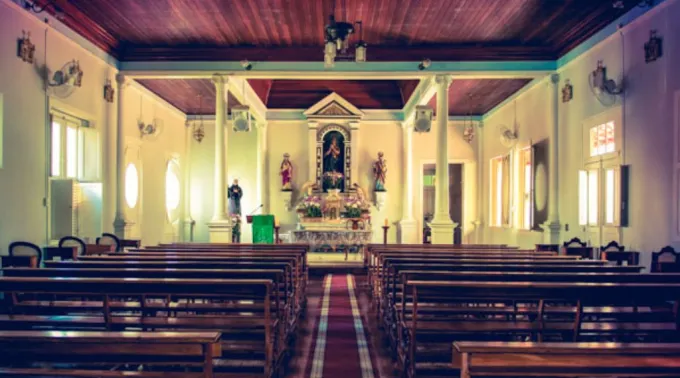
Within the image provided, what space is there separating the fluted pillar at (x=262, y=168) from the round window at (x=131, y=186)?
14.1 ft

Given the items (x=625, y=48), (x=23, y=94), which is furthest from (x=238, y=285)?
(x=625, y=48)

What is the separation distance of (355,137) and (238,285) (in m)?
12.5

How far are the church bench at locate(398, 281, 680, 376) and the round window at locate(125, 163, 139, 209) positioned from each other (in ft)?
28.7

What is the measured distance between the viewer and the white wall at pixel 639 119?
21.5 ft

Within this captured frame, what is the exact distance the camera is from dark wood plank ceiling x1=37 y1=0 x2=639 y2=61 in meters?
7.84

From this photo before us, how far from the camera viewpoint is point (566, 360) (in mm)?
1889

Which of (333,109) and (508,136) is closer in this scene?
(508,136)

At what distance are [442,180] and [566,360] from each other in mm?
8470

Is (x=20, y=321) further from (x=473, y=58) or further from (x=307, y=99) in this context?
(x=307, y=99)

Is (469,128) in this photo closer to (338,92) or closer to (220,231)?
(338,92)

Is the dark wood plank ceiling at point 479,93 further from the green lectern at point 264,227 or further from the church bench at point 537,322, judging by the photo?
the church bench at point 537,322

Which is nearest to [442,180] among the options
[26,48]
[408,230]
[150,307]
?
[408,230]

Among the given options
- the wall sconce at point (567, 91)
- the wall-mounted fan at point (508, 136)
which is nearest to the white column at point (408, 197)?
the wall-mounted fan at point (508, 136)

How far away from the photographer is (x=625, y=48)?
24.7 ft
